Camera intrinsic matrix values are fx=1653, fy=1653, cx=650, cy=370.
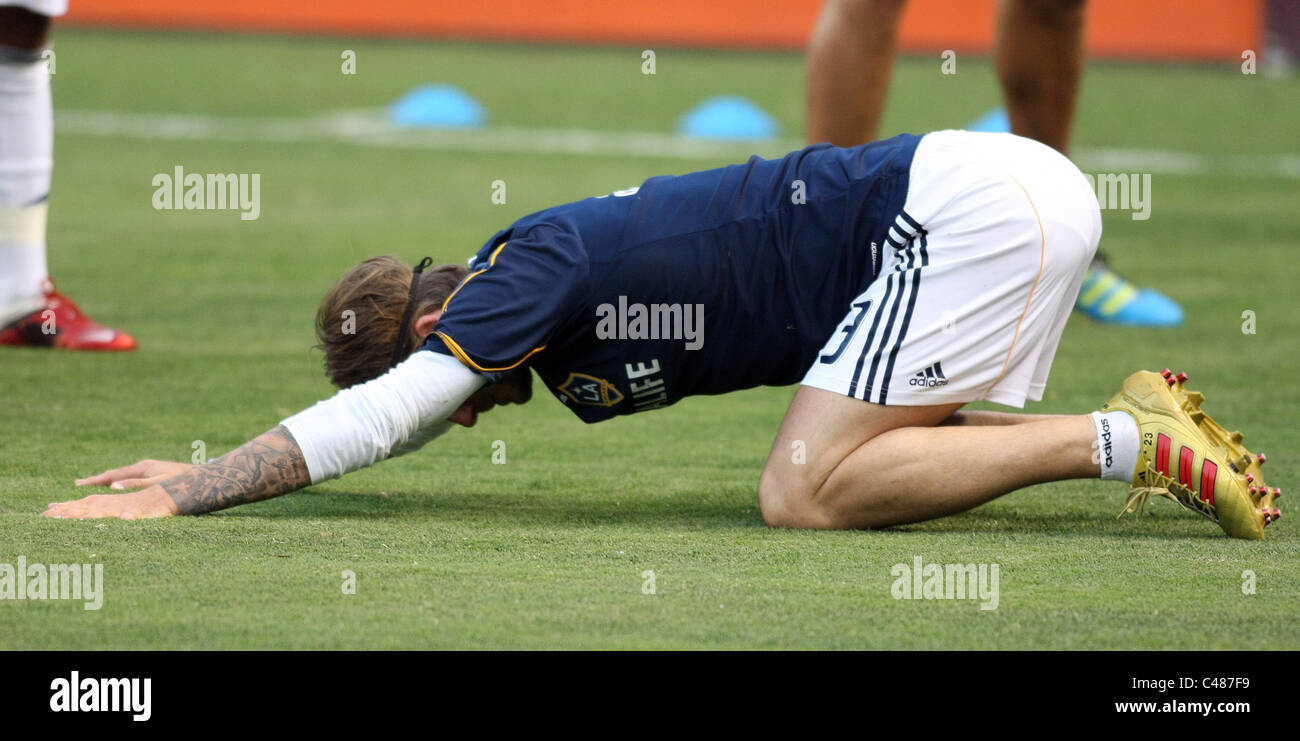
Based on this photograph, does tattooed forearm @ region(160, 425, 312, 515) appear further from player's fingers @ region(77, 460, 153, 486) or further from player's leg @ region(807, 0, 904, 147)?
player's leg @ region(807, 0, 904, 147)

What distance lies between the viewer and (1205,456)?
2729 mm

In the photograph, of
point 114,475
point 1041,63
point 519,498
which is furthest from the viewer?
point 1041,63

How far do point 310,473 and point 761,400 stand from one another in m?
1.68

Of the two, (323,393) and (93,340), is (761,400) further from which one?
(93,340)

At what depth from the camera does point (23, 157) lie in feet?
13.7

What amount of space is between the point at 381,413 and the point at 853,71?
2.13 meters

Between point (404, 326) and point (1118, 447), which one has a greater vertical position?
point (404, 326)

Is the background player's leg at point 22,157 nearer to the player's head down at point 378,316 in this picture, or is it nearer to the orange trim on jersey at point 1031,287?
the player's head down at point 378,316

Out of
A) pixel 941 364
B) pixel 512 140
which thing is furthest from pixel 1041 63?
pixel 512 140

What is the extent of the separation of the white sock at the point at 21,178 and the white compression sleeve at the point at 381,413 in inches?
71.1

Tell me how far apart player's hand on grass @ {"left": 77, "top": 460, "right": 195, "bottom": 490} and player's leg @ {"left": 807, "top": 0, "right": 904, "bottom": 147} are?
2053 millimetres

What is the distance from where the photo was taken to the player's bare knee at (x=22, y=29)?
400 cm

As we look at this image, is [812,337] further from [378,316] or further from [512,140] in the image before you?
[512,140]

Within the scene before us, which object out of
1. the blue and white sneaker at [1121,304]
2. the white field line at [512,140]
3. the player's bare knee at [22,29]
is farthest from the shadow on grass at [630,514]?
the white field line at [512,140]
